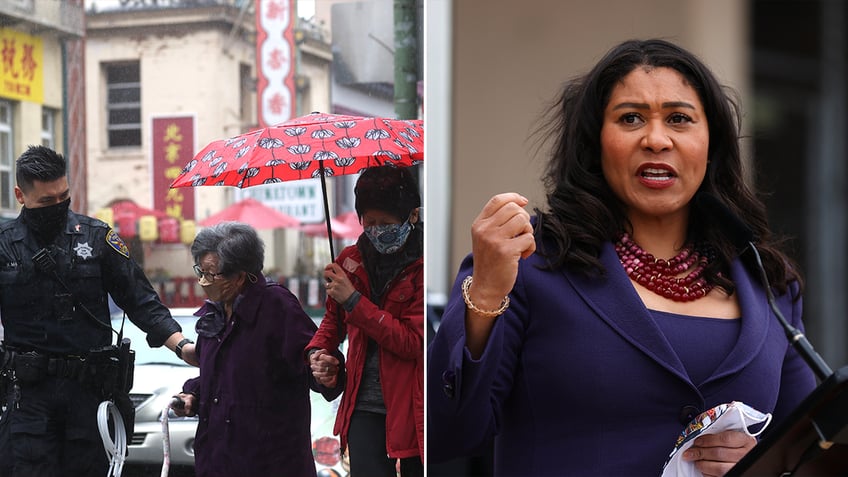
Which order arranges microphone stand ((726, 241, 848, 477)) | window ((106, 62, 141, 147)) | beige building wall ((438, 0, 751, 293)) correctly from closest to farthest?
microphone stand ((726, 241, 848, 477)) < window ((106, 62, 141, 147)) < beige building wall ((438, 0, 751, 293))

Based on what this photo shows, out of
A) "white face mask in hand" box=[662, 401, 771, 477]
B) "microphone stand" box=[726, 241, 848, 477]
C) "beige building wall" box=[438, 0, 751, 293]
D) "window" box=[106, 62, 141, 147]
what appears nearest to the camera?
"microphone stand" box=[726, 241, 848, 477]

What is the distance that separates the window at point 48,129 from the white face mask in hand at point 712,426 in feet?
3.43

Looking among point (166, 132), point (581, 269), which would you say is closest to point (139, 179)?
point (166, 132)

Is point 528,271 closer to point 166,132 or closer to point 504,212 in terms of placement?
point 504,212

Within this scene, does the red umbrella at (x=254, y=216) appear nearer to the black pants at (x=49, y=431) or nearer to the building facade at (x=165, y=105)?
the building facade at (x=165, y=105)

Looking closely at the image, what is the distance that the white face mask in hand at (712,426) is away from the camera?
152cm

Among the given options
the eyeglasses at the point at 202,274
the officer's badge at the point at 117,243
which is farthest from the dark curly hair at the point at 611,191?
the officer's badge at the point at 117,243

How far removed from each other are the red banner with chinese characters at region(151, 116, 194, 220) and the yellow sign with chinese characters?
18 centimetres

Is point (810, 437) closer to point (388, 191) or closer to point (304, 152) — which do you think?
point (388, 191)

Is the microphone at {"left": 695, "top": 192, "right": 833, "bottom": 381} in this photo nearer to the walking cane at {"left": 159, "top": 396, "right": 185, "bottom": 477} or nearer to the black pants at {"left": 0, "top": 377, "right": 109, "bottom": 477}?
the walking cane at {"left": 159, "top": 396, "right": 185, "bottom": 477}

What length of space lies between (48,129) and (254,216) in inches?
13.2

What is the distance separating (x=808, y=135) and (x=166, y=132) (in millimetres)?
5820

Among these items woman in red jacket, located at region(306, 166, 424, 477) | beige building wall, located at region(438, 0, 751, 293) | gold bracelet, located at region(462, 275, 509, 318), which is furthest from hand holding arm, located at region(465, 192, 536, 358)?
beige building wall, located at region(438, 0, 751, 293)

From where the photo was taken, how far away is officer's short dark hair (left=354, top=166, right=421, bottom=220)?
1667 mm
